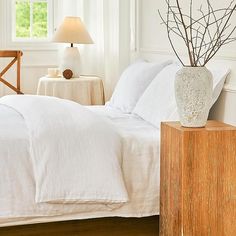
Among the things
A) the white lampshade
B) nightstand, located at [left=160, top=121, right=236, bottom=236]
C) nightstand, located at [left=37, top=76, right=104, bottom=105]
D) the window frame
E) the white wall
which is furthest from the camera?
the window frame

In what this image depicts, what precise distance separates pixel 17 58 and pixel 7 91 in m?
0.74

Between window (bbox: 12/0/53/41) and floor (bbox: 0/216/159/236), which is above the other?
window (bbox: 12/0/53/41)

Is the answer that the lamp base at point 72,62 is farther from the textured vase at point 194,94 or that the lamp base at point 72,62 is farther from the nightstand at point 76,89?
the textured vase at point 194,94

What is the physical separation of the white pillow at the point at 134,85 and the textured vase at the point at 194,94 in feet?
4.67

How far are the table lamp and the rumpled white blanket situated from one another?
102 inches

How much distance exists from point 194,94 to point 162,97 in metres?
0.92

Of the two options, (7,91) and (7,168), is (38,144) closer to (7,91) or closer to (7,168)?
(7,168)

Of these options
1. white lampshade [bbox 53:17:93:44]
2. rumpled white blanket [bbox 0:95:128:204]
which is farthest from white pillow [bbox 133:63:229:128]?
white lampshade [bbox 53:17:93:44]

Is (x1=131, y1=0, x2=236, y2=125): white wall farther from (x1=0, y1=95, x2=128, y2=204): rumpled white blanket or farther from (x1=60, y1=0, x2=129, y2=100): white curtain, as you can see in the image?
(x1=0, y1=95, x2=128, y2=204): rumpled white blanket

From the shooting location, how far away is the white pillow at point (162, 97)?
10.6 feet

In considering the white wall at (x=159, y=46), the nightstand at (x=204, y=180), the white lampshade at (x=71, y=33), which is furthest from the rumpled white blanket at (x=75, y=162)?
the white lampshade at (x=71, y=33)

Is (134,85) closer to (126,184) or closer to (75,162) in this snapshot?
(126,184)

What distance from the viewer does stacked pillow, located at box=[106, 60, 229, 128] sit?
3.26 m

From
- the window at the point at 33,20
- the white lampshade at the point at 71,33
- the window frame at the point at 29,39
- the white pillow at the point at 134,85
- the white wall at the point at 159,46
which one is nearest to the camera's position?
the white wall at the point at 159,46
